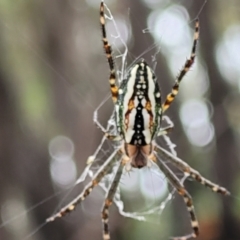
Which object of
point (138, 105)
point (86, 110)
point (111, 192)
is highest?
point (86, 110)

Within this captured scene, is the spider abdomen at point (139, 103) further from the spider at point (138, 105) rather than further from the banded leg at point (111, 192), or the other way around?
the banded leg at point (111, 192)

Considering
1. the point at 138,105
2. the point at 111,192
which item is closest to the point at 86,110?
the point at 111,192

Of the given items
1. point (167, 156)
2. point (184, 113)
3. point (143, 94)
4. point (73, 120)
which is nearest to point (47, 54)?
point (73, 120)

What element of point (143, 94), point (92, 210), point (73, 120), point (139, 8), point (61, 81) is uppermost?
point (139, 8)

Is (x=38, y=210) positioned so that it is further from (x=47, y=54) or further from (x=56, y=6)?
(x=56, y=6)

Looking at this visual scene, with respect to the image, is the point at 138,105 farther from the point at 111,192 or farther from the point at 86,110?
the point at 86,110

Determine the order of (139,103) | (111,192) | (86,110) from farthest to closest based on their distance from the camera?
(86,110)
(111,192)
(139,103)
